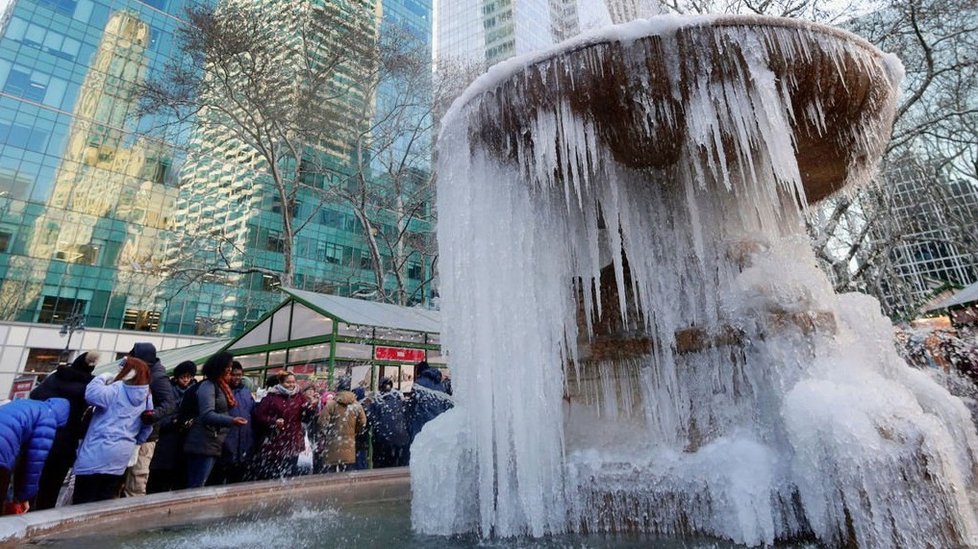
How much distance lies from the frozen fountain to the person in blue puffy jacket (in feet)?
8.40

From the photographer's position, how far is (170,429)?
16.2 ft

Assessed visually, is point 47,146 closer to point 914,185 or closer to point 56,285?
point 56,285

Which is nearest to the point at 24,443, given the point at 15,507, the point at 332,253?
the point at 15,507

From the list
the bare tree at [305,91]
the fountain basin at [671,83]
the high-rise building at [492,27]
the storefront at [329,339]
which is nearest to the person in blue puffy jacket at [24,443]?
the fountain basin at [671,83]

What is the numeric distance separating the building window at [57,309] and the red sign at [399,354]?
26631 millimetres

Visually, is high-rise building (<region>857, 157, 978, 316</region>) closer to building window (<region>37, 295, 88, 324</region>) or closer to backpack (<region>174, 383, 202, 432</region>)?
backpack (<region>174, 383, 202, 432</region>)

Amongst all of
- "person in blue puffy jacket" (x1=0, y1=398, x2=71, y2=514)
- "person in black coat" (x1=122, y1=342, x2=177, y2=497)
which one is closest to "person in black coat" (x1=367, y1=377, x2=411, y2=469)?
"person in black coat" (x1=122, y1=342, x2=177, y2=497)

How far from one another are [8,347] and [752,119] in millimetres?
36401

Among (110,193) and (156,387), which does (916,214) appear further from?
(110,193)

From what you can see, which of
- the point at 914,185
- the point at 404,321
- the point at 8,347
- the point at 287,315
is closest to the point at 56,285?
the point at 8,347

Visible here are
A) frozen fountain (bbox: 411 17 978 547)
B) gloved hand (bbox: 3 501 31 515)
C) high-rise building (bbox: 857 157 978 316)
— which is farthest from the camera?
high-rise building (bbox: 857 157 978 316)

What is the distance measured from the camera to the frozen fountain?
2527mm

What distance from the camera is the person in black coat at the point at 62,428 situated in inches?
161

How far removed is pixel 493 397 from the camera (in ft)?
11.4
